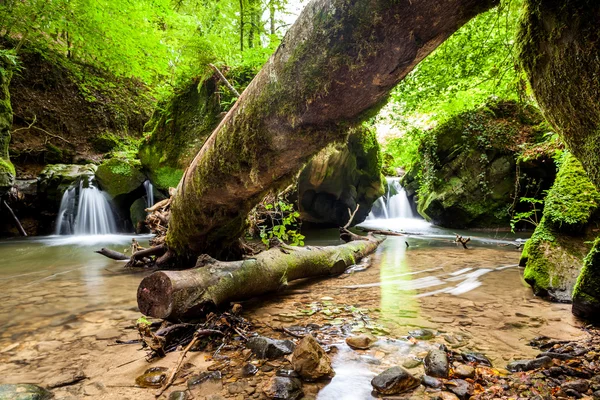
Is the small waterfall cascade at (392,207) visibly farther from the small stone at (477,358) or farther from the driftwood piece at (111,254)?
the small stone at (477,358)

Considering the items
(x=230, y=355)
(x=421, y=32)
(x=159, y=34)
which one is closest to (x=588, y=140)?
(x=421, y=32)

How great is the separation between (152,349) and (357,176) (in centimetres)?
1147

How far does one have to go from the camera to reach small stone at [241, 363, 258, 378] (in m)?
2.05

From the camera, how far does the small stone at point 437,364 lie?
1973 mm

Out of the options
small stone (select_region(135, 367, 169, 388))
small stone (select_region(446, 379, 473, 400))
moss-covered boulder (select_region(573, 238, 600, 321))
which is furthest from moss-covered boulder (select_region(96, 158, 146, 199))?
moss-covered boulder (select_region(573, 238, 600, 321))

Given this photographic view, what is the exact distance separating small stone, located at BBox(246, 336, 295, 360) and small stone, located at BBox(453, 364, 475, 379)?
1.15 m

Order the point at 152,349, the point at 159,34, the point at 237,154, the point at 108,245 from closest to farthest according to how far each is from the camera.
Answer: the point at 152,349 < the point at 237,154 < the point at 108,245 < the point at 159,34

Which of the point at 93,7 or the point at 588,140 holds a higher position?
the point at 93,7

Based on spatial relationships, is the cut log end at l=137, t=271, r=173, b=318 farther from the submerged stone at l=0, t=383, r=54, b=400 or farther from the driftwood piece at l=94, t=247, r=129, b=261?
the driftwood piece at l=94, t=247, r=129, b=261

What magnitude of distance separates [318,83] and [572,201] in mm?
4296

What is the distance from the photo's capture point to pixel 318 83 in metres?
1.92

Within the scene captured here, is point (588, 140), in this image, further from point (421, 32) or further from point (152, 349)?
point (152, 349)

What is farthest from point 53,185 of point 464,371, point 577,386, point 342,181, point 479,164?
point 479,164

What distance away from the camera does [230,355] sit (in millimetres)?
2314
